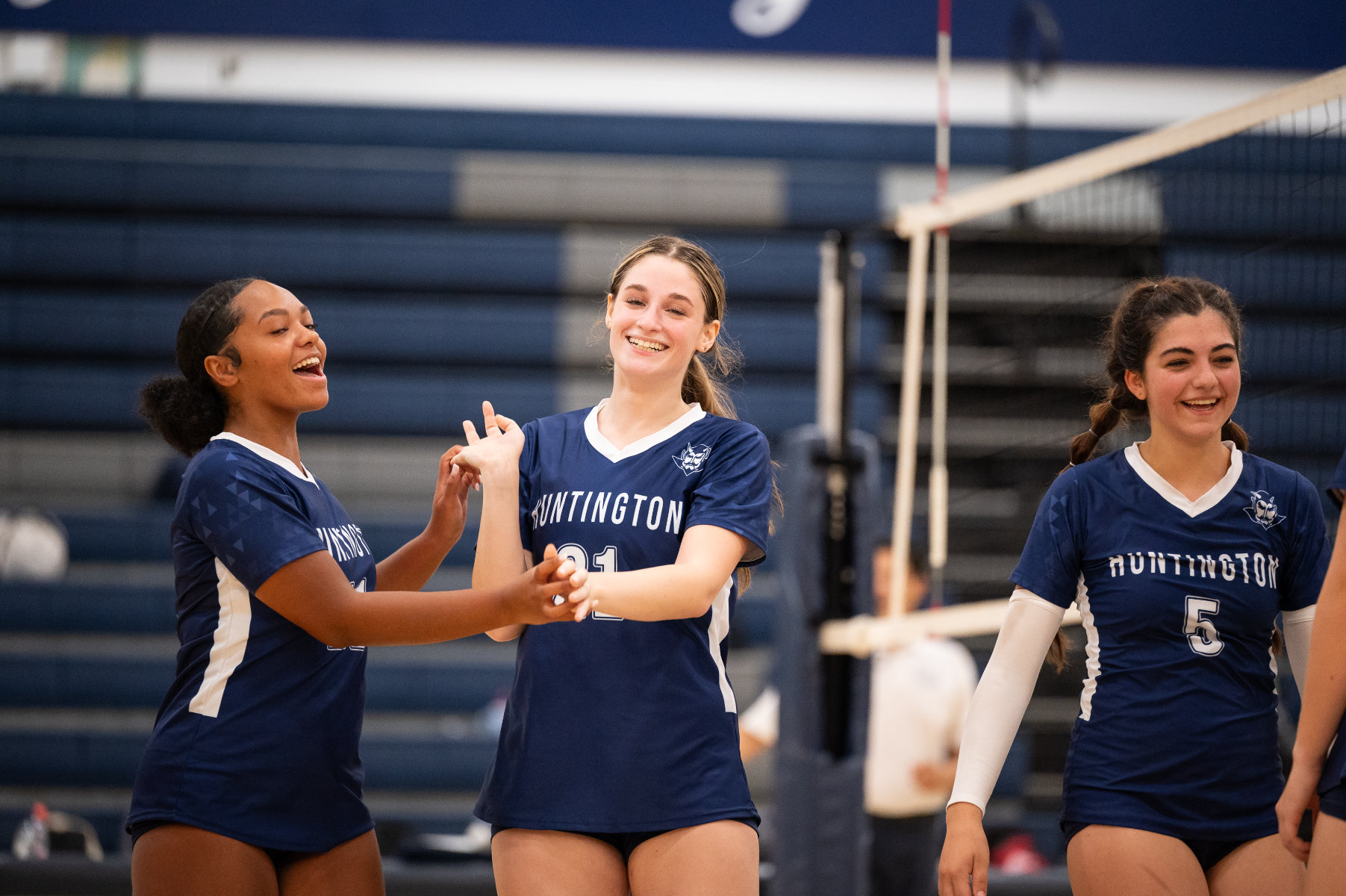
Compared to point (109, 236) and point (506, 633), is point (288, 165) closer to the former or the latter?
point (109, 236)

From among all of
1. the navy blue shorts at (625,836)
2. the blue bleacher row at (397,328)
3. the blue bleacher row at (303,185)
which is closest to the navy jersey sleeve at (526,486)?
the navy blue shorts at (625,836)

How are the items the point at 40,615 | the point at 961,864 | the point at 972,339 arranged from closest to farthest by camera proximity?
the point at 961,864
the point at 40,615
the point at 972,339

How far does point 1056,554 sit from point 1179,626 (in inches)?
8.5

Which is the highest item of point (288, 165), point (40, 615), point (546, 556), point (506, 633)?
point (288, 165)

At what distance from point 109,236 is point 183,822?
7709mm

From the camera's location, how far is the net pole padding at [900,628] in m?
3.88

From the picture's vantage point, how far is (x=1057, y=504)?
6.82 ft

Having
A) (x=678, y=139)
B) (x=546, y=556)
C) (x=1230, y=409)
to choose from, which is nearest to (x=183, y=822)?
(x=546, y=556)

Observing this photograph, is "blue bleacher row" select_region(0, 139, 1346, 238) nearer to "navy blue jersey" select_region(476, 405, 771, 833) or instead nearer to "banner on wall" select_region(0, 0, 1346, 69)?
"banner on wall" select_region(0, 0, 1346, 69)

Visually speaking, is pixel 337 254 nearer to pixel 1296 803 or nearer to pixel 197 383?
pixel 197 383

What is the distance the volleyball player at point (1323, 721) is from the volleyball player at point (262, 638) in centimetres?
112

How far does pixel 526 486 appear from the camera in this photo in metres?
2.12

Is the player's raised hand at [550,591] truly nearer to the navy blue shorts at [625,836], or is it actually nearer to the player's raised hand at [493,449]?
the player's raised hand at [493,449]

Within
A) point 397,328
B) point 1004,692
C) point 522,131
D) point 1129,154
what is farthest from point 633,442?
point 522,131
